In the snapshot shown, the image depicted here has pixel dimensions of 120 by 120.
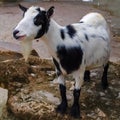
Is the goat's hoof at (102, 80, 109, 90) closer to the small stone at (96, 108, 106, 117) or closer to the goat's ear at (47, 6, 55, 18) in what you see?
the small stone at (96, 108, 106, 117)

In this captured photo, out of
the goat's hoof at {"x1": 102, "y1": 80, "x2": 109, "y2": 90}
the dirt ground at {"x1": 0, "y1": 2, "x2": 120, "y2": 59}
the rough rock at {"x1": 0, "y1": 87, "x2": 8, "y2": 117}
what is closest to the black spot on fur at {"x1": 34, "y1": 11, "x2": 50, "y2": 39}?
the goat's hoof at {"x1": 102, "y1": 80, "x2": 109, "y2": 90}

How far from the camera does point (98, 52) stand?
4.04 meters

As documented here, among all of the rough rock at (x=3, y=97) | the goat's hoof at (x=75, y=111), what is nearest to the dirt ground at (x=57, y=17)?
the rough rock at (x=3, y=97)

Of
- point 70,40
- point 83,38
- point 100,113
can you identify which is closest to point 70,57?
point 70,40

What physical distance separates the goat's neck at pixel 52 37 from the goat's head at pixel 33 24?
80 mm

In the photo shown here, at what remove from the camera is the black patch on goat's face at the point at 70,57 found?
145 inches

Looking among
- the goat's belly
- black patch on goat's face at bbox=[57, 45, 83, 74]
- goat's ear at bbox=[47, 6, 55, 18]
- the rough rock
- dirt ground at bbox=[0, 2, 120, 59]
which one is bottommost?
dirt ground at bbox=[0, 2, 120, 59]

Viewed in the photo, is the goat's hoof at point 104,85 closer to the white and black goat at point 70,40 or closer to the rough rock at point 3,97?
the white and black goat at point 70,40

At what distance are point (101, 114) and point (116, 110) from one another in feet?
0.67

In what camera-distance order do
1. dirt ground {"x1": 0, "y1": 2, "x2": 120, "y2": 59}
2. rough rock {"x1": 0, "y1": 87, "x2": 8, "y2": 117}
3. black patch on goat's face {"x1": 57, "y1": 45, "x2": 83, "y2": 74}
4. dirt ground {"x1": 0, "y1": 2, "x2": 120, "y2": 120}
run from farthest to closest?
dirt ground {"x1": 0, "y1": 2, "x2": 120, "y2": 59} → rough rock {"x1": 0, "y1": 87, "x2": 8, "y2": 117} → dirt ground {"x1": 0, "y1": 2, "x2": 120, "y2": 120} → black patch on goat's face {"x1": 57, "y1": 45, "x2": 83, "y2": 74}

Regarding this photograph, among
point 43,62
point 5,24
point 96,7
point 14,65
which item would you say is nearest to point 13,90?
point 14,65

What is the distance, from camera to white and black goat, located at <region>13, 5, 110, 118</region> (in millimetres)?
3402

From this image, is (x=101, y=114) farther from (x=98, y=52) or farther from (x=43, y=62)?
(x=43, y=62)

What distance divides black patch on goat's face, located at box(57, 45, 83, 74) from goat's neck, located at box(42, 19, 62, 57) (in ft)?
0.15
